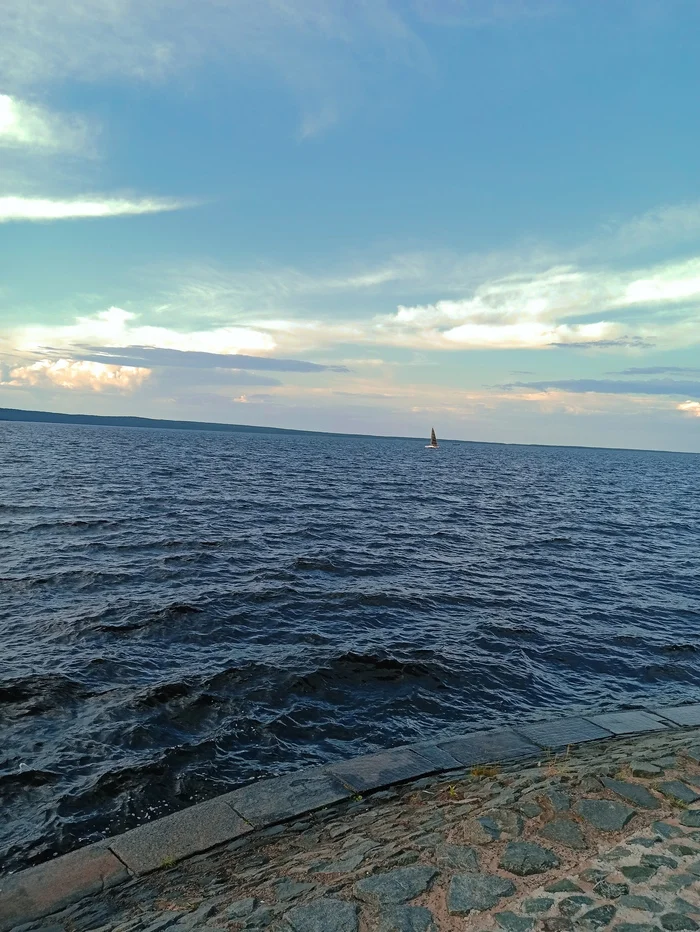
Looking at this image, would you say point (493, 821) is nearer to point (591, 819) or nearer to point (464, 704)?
point (591, 819)

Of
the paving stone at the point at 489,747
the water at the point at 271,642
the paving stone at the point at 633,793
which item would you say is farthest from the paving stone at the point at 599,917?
the water at the point at 271,642

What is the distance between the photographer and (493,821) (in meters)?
6.83

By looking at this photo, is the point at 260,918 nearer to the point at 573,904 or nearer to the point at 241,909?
the point at 241,909

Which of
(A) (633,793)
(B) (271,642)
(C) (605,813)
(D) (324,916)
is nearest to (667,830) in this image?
(C) (605,813)

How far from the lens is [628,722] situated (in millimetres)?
11250

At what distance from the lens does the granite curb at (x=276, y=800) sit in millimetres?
6859

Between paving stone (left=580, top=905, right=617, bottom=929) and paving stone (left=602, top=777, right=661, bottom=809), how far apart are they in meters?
2.17

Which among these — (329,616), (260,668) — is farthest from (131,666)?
(329,616)

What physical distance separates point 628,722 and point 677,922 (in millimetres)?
6826

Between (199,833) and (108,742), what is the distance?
3.34 meters

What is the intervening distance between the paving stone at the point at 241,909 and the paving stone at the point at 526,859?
243 centimetres

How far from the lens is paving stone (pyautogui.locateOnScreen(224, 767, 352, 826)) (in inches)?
321

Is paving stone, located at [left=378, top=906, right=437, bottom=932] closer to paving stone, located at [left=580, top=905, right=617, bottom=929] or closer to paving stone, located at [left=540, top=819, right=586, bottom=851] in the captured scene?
paving stone, located at [left=580, top=905, right=617, bottom=929]

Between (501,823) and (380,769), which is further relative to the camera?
(380,769)
